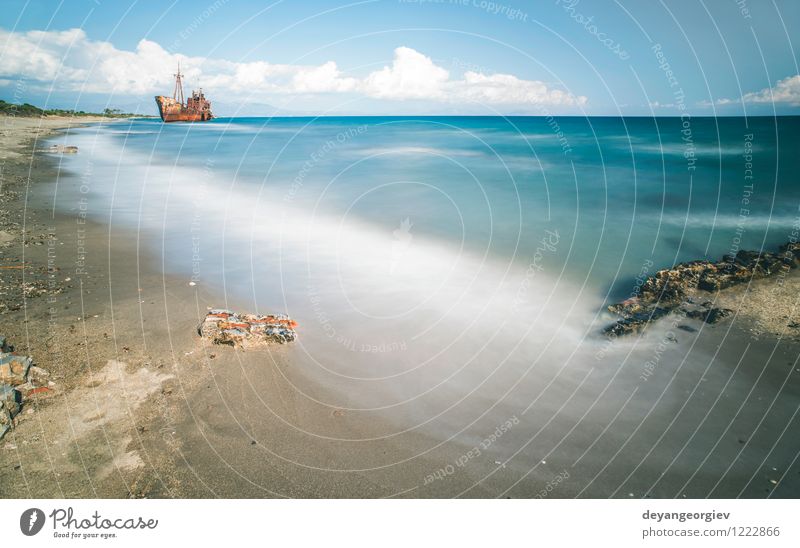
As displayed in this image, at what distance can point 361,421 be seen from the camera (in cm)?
615

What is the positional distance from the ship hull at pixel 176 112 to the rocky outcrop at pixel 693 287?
4042 inches

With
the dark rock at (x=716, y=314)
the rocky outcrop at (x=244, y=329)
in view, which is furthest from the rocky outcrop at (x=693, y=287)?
the rocky outcrop at (x=244, y=329)

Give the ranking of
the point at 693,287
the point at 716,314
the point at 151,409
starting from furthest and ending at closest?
the point at 693,287
the point at 716,314
the point at 151,409

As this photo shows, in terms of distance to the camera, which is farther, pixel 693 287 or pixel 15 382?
pixel 693 287

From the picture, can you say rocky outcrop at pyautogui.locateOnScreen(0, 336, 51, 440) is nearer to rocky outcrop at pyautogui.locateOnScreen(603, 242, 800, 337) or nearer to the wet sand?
the wet sand

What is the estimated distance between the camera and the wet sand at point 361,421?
5.07 meters

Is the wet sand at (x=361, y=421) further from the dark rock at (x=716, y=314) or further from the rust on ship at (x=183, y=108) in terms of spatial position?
the rust on ship at (x=183, y=108)

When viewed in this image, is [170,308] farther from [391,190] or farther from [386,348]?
[391,190]

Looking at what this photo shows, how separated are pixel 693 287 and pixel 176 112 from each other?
11518 cm

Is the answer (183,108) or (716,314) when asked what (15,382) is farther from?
(183,108)

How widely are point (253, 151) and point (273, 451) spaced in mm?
49910

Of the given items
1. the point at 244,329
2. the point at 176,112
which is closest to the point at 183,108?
the point at 176,112

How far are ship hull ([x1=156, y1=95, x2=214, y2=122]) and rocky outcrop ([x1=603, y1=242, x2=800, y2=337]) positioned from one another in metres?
103

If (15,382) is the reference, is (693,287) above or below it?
above
